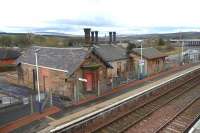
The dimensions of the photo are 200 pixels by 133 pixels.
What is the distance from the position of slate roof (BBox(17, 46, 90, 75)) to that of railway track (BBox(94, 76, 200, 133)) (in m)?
7.09

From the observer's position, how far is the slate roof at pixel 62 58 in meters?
21.5

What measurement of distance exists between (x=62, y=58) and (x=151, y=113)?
35.5 feet

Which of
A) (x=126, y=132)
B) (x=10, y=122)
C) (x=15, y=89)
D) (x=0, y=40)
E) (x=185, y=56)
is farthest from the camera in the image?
(x=0, y=40)

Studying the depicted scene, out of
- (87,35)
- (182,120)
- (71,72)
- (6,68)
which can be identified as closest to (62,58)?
(71,72)

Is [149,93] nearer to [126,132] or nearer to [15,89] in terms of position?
[126,132]

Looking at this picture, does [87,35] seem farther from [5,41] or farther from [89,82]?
[5,41]

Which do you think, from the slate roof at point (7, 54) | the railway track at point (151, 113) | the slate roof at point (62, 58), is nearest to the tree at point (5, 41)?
the slate roof at point (7, 54)

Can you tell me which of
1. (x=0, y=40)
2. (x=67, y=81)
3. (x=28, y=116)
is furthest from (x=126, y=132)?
(x=0, y=40)

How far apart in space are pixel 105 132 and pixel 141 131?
7.26 feet

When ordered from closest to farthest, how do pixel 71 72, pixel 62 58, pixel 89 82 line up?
pixel 71 72 < pixel 89 82 < pixel 62 58

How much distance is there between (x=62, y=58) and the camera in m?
23.3

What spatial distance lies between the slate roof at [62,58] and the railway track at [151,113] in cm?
709

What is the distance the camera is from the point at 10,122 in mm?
15133

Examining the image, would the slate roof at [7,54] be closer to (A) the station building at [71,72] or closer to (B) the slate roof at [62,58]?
(B) the slate roof at [62,58]
